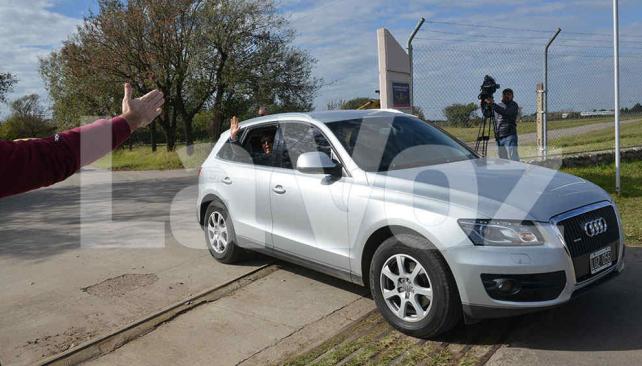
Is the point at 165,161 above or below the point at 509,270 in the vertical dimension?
above

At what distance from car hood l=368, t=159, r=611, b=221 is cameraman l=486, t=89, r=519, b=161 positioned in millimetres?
5282

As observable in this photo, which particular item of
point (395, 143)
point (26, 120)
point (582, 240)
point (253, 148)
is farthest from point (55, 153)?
point (26, 120)

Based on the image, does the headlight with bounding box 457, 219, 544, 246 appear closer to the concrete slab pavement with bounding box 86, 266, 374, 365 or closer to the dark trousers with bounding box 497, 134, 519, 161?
the concrete slab pavement with bounding box 86, 266, 374, 365

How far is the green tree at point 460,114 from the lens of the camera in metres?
10.2

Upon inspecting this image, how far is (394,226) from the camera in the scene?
4.13 meters

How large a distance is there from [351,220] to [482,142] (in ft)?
21.5

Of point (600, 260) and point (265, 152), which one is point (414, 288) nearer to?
point (600, 260)

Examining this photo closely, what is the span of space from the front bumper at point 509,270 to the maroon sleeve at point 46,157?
99.7 inches

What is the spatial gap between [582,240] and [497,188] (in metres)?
0.67

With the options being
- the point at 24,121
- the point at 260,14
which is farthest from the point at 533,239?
the point at 24,121

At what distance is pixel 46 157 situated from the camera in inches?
69.9

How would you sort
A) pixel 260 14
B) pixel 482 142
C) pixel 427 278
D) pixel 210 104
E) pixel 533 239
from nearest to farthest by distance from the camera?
pixel 533 239 → pixel 427 278 → pixel 482 142 → pixel 260 14 → pixel 210 104

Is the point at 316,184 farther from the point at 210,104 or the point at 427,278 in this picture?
the point at 210,104

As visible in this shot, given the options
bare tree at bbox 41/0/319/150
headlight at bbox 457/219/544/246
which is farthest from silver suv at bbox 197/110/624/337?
bare tree at bbox 41/0/319/150
